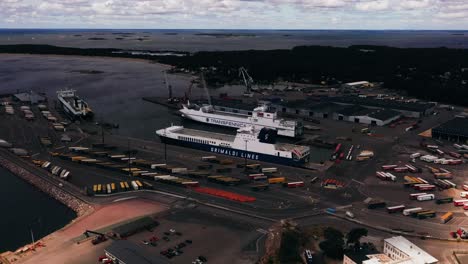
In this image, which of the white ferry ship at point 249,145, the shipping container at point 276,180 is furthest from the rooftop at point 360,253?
the white ferry ship at point 249,145

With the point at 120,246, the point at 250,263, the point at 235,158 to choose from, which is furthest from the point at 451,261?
the point at 235,158

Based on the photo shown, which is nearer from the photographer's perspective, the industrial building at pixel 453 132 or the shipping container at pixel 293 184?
the shipping container at pixel 293 184

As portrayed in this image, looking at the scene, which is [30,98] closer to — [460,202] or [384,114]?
[384,114]

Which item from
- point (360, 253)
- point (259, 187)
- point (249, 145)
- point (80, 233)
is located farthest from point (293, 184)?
point (80, 233)

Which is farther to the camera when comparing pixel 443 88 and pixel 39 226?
pixel 443 88

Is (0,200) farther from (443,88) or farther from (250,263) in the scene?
(443,88)

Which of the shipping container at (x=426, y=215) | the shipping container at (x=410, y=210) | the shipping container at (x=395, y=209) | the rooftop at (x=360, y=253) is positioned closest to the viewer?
the rooftop at (x=360, y=253)

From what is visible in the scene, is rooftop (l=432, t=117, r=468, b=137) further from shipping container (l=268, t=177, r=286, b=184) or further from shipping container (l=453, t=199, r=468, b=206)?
shipping container (l=268, t=177, r=286, b=184)

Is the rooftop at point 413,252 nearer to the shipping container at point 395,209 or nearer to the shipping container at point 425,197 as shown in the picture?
the shipping container at point 395,209
